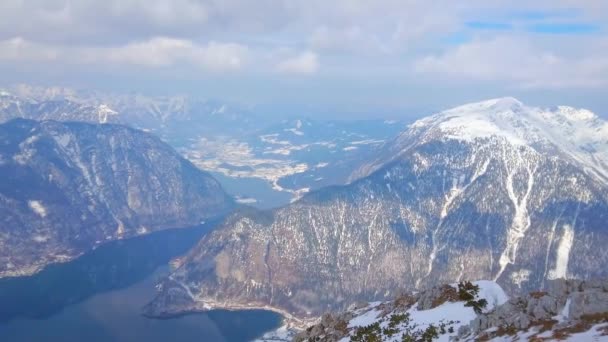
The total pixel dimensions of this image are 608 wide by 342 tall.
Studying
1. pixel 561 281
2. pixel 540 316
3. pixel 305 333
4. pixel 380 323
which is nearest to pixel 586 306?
pixel 540 316

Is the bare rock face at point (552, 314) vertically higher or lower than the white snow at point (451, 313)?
higher

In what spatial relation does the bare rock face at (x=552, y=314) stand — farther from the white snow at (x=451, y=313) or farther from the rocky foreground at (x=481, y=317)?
the white snow at (x=451, y=313)

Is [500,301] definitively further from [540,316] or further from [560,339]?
[560,339]

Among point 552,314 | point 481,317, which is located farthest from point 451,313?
point 552,314

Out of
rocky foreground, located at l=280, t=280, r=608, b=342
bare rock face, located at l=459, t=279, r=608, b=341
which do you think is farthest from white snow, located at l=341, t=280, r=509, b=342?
bare rock face, located at l=459, t=279, r=608, b=341

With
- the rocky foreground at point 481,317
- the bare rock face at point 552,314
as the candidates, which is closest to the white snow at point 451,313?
the rocky foreground at point 481,317

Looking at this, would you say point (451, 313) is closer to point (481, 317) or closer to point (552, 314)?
point (481, 317)

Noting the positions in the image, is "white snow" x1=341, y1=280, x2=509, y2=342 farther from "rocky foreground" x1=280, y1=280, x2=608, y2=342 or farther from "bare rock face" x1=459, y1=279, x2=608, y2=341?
"bare rock face" x1=459, y1=279, x2=608, y2=341

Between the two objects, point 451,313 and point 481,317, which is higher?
point 481,317
